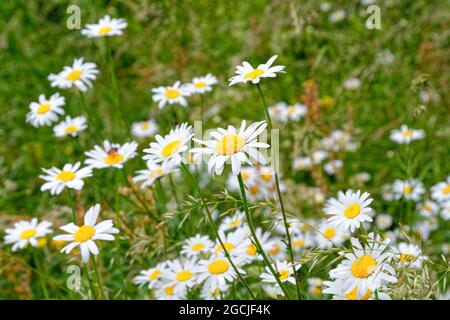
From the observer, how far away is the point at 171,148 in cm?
106

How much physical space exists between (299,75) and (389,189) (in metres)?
0.69

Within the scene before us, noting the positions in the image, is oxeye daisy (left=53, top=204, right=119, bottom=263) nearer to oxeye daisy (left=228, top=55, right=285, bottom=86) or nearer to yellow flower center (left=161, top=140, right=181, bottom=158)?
yellow flower center (left=161, top=140, right=181, bottom=158)

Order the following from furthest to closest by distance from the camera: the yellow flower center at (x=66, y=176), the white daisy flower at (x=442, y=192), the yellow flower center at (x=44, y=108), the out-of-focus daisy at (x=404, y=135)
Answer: the out-of-focus daisy at (x=404, y=135)
the white daisy flower at (x=442, y=192)
the yellow flower center at (x=44, y=108)
the yellow flower center at (x=66, y=176)

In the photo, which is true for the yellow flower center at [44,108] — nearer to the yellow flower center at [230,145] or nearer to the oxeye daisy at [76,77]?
the oxeye daisy at [76,77]

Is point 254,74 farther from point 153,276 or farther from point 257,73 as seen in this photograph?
point 153,276

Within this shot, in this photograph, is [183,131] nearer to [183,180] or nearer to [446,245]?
[183,180]

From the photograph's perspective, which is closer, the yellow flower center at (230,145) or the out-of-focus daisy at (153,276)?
the yellow flower center at (230,145)

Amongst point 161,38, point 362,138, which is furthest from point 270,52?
point 362,138

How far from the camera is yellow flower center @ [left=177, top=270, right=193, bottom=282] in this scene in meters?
1.29

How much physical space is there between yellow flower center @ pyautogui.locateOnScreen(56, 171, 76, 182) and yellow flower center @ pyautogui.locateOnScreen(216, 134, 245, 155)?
1.43 ft

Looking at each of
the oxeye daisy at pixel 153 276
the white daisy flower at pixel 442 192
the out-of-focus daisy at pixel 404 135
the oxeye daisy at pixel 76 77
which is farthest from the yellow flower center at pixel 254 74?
the out-of-focus daisy at pixel 404 135

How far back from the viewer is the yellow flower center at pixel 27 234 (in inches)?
59.4

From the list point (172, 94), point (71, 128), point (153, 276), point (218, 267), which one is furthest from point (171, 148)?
point (71, 128)

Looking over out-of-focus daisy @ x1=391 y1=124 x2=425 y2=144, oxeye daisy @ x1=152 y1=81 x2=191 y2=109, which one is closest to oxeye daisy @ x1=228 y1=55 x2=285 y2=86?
oxeye daisy @ x1=152 y1=81 x2=191 y2=109
